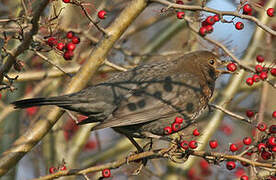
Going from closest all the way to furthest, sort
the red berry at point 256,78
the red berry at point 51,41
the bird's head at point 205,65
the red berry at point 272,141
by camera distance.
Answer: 1. the red berry at point 272,141
2. the red berry at point 51,41
3. the red berry at point 256,78
4. the bird's head at point 205,65

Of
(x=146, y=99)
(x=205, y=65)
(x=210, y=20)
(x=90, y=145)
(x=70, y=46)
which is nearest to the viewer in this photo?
(x=70, y=46)

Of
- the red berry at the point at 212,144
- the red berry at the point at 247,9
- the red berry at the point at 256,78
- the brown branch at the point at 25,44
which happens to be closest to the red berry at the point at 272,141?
the red berry at the point at 212,144

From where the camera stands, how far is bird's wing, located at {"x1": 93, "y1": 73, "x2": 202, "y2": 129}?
4.24 meters

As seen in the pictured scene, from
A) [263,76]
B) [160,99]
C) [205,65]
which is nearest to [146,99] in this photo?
[160,99]

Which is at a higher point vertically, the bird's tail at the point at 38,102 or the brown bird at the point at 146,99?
the bird's tail at the point at 38,102

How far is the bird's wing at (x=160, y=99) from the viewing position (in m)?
4.24

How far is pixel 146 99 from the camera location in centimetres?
441

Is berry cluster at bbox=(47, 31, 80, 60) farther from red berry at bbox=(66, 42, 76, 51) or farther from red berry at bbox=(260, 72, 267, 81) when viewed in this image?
red berry at bbox=(260, 72, 267, 81)

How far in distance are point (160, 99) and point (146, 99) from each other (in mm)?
167

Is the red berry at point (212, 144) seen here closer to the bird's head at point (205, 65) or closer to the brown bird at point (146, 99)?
the brown bird at point (146, 99)

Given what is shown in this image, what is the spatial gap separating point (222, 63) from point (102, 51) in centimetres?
169

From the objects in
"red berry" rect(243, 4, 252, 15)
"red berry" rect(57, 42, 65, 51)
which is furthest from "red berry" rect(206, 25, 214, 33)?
"red berry" rect(57, 42, 65, 51)

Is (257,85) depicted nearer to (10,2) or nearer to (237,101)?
(237,101)

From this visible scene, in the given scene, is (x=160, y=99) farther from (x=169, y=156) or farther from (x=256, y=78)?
(x=169, y=156)
